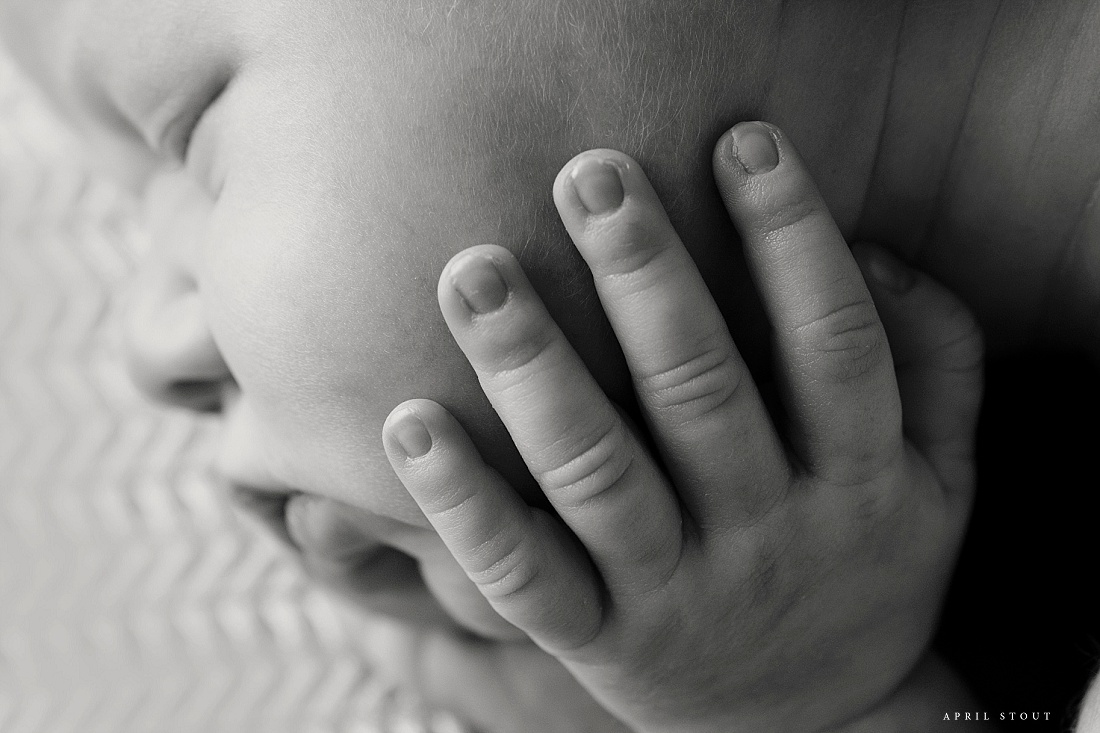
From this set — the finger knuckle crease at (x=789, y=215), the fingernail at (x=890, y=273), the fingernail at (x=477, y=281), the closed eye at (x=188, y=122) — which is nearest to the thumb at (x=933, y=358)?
the fingernail at (x=890, y=273)

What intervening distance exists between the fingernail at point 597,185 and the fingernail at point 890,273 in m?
0.19

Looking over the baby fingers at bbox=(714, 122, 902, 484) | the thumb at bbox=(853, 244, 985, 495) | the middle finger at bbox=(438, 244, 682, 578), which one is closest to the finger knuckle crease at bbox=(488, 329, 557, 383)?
the middle finger at bbox=(438, 244, 682, 578)

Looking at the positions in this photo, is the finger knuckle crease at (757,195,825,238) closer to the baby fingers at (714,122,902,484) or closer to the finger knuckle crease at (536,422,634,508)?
the baby fingers at (714,122,902,484)

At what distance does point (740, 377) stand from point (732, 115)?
11cm

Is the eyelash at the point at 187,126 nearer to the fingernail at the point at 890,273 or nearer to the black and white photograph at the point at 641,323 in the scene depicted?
→ the black and white photograph at the point at 641,323

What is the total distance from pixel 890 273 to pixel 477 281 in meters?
0.25

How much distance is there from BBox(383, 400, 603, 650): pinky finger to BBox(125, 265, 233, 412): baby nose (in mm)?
191

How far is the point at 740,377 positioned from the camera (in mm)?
484

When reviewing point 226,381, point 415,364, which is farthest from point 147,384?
point 415,364

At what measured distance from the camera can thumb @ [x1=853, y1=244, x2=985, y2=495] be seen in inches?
22.6

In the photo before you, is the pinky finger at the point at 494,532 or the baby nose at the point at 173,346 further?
the baby nose at the point at 173,346

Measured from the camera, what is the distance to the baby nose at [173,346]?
0.62 metres

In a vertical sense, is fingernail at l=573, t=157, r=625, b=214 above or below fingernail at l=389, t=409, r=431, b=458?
Answer: above

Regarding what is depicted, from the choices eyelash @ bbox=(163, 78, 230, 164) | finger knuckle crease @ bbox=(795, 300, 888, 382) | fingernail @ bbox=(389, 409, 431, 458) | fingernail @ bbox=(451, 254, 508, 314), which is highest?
eyelash @ bbox=(163, 78, 230, 164)
